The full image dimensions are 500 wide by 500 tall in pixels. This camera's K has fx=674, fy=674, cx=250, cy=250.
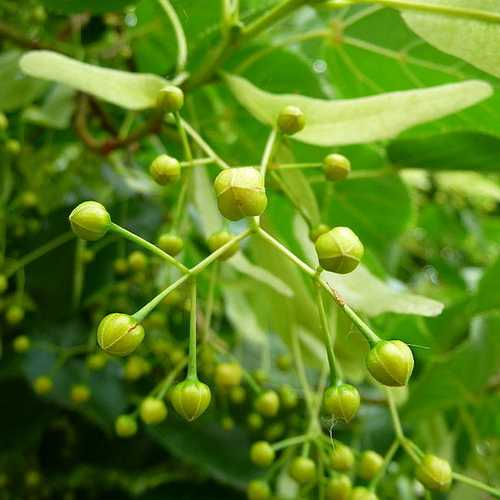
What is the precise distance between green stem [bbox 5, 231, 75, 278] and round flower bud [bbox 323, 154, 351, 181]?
1.84 ft

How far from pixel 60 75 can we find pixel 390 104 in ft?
1.05

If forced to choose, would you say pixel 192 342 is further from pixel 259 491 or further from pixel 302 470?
pixel 259 491

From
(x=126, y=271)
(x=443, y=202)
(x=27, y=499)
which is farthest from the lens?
(x=443, y=202)

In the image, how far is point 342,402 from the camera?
0.50 m

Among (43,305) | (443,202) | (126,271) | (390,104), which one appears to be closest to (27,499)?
(43,305)

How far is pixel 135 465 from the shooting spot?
49.5 inches

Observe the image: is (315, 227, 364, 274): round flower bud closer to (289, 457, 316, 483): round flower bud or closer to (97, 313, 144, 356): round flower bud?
(97, 313, 144, 356): round flower bud

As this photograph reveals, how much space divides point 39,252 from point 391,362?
737mm

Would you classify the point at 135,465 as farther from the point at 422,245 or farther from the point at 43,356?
the point at 422,245

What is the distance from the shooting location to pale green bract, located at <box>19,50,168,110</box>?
66cm

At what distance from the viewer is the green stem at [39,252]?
3.34 ft

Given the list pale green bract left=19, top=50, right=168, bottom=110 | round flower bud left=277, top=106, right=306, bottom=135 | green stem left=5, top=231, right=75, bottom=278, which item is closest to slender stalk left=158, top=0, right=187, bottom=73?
pale green bract left=19, top=50, right=168, bottom=110

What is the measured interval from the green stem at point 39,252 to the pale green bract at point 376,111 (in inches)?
20.8

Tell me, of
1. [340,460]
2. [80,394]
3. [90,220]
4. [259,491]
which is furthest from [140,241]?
[80,394]
